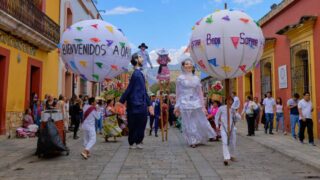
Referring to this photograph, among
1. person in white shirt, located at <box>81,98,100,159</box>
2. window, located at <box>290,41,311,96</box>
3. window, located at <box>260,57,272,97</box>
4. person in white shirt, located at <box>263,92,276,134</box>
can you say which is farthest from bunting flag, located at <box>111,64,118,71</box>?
window, located at <box>260,57,272,97</box>

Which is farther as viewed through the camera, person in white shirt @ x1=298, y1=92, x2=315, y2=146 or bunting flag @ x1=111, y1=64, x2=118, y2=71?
person in white shirt @ x1=298, y1=92, x2=315, y2=146

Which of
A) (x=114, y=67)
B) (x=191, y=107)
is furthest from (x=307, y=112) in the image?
(x=114, y=67)

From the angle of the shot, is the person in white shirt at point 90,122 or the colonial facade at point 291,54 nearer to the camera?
the person in white shirt at point 90,122

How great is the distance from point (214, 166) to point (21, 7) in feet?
30.4

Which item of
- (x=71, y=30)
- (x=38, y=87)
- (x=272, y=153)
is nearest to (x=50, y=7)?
(x=38, y=87)

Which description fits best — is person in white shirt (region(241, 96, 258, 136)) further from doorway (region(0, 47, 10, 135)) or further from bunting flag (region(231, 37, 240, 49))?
doorway (region(0, 47, 10, 135))

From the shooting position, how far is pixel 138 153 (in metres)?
8.40

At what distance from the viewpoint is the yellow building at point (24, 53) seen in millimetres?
12190

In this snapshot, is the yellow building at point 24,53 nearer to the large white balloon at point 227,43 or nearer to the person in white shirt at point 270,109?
the large white balloon at point 227,43

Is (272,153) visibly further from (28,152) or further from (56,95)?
(56,95)

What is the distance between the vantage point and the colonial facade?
12141 millimetres

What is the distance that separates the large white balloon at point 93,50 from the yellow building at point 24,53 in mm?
4030

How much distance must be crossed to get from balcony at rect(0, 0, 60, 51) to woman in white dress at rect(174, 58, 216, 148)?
565 cm

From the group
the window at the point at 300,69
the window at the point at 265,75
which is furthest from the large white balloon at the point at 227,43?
the window at the point at 265,75
